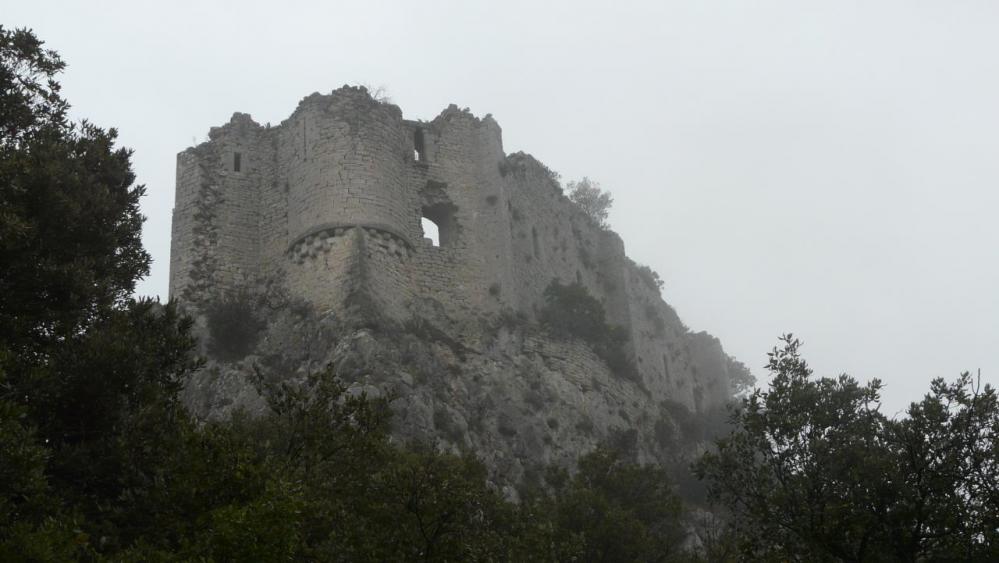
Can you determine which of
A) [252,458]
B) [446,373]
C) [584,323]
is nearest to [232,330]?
[446,373]

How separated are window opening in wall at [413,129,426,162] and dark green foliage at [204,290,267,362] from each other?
8026mm

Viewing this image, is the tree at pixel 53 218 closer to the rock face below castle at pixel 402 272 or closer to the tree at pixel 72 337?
the tree at pixel 72 337

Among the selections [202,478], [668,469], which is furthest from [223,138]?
[202,478]

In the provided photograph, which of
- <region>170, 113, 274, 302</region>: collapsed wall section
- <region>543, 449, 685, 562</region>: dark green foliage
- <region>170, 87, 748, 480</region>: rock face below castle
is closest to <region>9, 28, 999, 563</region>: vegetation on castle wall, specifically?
<region>543, 449, 685, 562</region>: dark green foliage

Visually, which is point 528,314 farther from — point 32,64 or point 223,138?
point 32,64

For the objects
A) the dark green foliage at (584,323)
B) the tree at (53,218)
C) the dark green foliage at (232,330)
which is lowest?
the tree at (53,218)

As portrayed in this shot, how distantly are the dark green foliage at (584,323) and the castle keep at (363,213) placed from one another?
69 cm

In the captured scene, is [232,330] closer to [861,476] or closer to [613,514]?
[613,514]

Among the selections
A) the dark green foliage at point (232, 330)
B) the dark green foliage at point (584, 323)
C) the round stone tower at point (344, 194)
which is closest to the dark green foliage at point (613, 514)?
the round stone tower at point (344, 194)

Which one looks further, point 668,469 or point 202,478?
point 668,469

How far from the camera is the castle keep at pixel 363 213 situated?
115 feet

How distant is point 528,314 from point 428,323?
4.75m

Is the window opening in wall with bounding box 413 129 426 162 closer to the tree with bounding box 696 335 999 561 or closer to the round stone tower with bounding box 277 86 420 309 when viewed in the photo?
the round stone tower with bounding box 277 86 420 309

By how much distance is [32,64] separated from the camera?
19.9m
